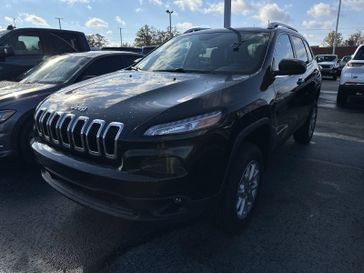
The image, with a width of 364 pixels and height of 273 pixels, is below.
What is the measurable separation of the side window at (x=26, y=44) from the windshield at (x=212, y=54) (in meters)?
4.38

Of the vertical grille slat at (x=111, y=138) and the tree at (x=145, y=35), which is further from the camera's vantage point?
the tree at (x=145, y=35)

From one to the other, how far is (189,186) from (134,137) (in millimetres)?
493

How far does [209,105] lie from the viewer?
253cm

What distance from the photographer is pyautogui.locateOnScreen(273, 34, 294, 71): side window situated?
3.65m

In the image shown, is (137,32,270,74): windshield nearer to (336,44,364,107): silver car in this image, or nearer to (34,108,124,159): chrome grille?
(34,108,124,159): chrome grille

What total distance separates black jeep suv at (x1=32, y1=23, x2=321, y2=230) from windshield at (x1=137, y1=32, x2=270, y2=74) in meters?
0.02

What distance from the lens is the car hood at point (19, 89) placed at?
174 inches

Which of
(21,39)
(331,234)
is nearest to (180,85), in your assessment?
(331,234)

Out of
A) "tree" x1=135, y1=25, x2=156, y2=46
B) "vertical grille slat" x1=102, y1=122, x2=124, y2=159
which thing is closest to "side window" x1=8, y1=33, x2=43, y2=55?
"vertical grille slat" x1=102, y1=122, x2=124, y2=159

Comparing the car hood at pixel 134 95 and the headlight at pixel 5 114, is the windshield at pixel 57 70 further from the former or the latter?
the car hood at pixel 134 95

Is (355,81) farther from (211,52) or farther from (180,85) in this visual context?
(180,85)

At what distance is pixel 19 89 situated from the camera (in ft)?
15.5

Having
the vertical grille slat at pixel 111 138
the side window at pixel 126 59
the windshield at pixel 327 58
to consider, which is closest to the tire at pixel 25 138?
the side window at pixel 126 59

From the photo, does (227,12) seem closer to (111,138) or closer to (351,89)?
(351,89)
